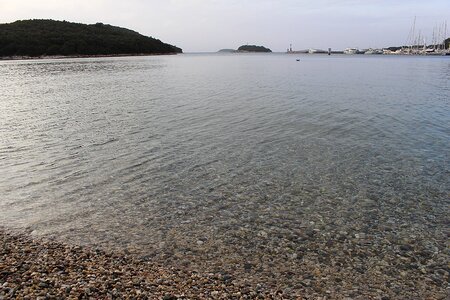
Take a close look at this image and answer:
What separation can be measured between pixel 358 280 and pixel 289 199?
6.13 meters

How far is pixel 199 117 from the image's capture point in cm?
3569

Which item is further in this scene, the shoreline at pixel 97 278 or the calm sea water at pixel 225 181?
the calm sea water at pixel 225 181

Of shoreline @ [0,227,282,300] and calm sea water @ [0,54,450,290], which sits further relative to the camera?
calm sea water @ [0,54,450,290]

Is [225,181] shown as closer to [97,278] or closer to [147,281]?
[147,281]

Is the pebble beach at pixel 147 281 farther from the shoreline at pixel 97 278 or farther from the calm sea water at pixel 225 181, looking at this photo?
the calm sea water at pixel 225 181

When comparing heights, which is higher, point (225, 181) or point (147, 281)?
point (225, 181)

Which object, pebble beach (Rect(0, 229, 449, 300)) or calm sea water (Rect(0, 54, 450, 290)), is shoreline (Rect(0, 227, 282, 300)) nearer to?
pebble beach (Rect(0, 229, 449, 300))

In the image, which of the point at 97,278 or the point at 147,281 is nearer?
the point at 97,278

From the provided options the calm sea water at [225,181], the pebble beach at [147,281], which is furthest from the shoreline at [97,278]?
the calm sea water at [225,181]

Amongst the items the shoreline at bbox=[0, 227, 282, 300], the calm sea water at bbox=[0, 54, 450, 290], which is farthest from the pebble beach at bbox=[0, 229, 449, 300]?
the calm sea water at bbox=[0, 54, 450, 290]

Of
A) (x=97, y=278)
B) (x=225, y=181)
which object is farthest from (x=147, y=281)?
(x=225, y=181)

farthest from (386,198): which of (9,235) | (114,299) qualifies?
(9,235)

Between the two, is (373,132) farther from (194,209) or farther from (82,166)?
(82,166)

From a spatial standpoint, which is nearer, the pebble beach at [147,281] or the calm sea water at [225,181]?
the pebble beach at [147,281]
